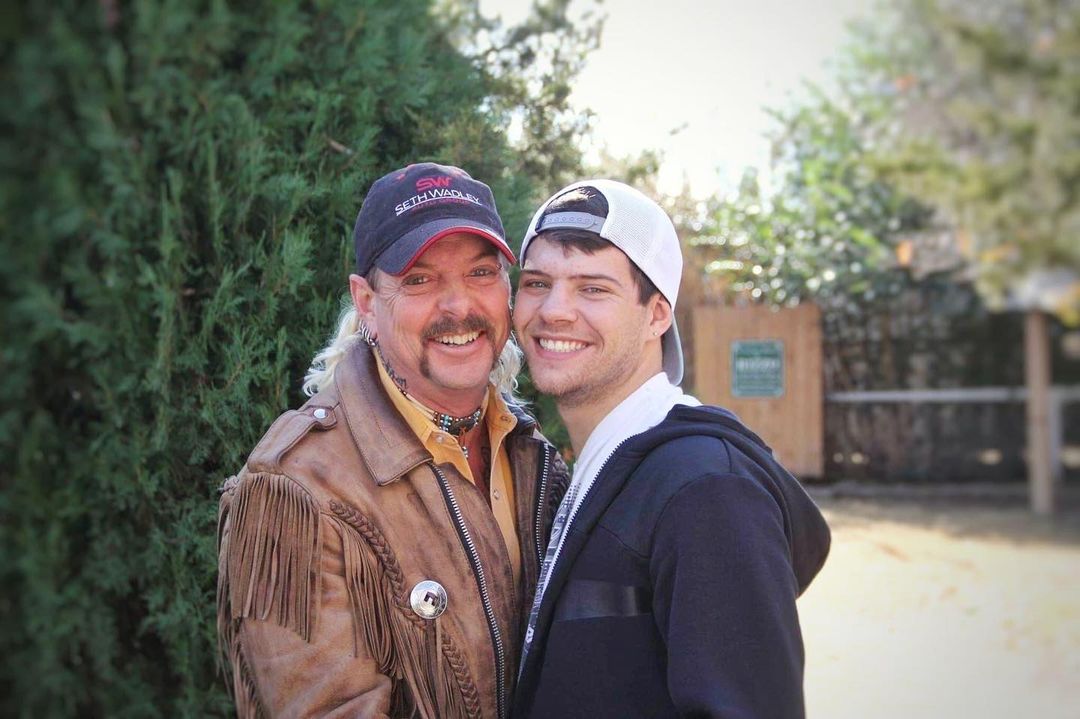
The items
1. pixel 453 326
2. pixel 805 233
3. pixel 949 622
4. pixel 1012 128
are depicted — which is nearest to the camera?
pixel 1012 128

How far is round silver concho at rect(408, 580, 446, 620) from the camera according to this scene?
92.1 inches

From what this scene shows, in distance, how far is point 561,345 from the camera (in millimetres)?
2604

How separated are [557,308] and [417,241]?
→ 0.42 metres

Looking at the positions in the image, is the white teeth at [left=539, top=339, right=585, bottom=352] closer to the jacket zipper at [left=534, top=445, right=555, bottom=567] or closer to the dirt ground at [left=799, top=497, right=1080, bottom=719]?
the jacket zipper at [left=534, top=445, right=555, bottom=567]

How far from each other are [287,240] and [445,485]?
871 mm

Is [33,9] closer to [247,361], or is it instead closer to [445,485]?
[247,361]

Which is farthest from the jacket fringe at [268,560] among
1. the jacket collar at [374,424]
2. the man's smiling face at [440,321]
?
the man's smiling face at [440,321]

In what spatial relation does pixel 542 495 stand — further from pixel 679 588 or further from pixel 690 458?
pixel 679 588

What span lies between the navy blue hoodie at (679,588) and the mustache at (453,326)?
1.87ft

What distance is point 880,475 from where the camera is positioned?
10938 mm

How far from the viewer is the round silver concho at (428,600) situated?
7.68ft

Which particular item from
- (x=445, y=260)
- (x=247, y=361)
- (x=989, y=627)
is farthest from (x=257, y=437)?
(x=989, y=627)

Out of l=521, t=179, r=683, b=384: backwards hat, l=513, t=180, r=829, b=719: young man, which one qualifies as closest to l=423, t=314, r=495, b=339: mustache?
l=513, t=180, r=829, b=719: young man

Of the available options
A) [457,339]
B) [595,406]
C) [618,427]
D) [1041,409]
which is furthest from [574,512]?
[1041,409]
